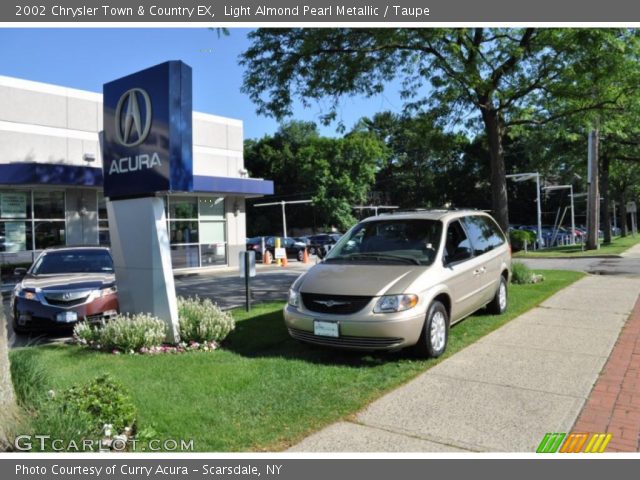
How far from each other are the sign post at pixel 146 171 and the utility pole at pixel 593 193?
2127cm

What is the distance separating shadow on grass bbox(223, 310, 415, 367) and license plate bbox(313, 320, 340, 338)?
1.26ft

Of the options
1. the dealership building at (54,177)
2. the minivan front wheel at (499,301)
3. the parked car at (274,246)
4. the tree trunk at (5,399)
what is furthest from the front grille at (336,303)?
the parked car at (274,246)

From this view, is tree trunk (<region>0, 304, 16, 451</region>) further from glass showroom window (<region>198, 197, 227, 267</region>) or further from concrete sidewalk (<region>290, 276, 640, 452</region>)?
glass showroom window (<region>198, 197, 227, 267</region>)

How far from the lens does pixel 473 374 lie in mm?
5422

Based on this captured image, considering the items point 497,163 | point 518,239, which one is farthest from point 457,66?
point 518,239

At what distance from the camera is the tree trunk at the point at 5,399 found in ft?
11.3

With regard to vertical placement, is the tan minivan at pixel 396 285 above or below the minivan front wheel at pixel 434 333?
above

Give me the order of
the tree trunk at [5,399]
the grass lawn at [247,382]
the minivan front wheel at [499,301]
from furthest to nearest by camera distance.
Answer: the minivan front wheel at [499,301], the grass lawn at [247,382], the tree trunk at [5,399]

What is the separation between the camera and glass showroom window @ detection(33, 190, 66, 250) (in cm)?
1611

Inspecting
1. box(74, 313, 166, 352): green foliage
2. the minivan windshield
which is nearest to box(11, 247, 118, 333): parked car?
box(74, 313, 166, 352): green foliage

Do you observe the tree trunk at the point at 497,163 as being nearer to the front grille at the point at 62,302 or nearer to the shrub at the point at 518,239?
the front grille at the point at 62,302

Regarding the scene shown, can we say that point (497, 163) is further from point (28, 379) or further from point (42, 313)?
point (28, 379)

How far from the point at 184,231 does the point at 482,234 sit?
14.5m

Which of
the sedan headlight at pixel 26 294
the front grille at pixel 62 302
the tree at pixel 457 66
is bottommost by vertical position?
the front grille at pixel 62 302
